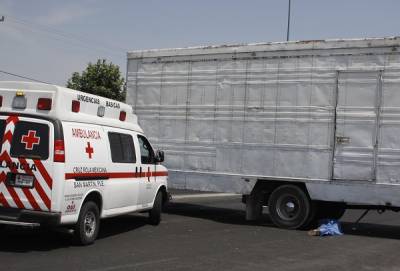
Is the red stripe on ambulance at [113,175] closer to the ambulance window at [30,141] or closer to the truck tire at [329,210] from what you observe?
the ambulance window at [30,141]

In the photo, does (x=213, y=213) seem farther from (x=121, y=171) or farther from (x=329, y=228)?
(x=121, y=171)

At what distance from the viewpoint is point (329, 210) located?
13.7 metres

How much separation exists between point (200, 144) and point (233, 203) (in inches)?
276

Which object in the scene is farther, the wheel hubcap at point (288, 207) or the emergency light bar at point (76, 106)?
the wheel hubcap at point (288, 207)

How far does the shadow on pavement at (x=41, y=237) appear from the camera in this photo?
9234 mm

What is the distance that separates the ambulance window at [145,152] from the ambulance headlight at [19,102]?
3113 millimetres

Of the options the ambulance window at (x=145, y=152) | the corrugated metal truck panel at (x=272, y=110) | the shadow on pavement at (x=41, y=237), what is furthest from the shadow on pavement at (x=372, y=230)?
the shadow on pavement at (x=41, y=237)

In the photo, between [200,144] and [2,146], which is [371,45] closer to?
[200,144]

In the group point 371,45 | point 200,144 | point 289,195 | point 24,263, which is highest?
point 371,45

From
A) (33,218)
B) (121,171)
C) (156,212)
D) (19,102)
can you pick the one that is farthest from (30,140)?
(156,212)

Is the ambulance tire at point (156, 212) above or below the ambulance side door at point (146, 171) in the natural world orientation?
below

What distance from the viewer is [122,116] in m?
11.5

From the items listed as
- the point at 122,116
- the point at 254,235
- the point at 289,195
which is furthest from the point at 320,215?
the point at 122,116

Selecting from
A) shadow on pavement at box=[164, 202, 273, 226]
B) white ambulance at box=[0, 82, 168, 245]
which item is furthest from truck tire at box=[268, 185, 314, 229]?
white ambulance at box=[0, 82, 168, 245]
